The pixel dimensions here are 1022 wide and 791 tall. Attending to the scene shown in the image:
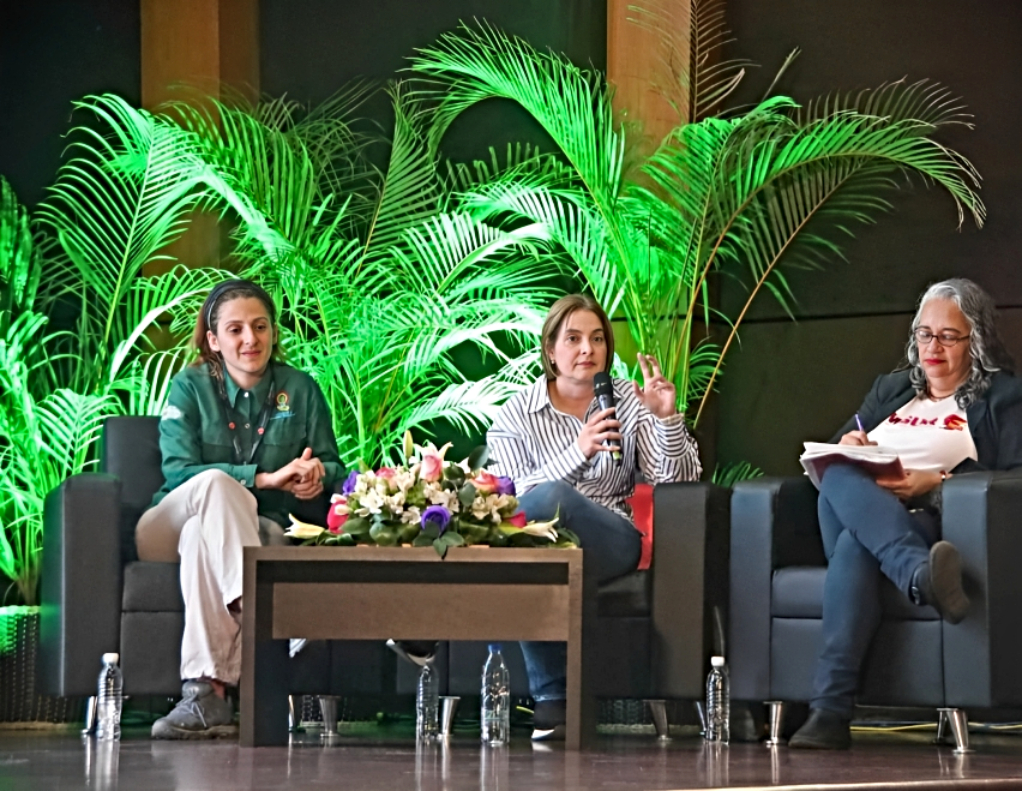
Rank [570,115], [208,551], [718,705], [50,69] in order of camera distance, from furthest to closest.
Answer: [50,69] → [570,115] → [718,705] → [208,551]

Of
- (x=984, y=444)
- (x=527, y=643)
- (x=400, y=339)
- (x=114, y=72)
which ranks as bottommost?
(x=527, y=643)

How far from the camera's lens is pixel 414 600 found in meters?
3.44

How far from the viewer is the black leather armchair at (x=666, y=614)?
3828 millimetres

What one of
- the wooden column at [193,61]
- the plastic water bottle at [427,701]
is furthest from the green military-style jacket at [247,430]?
the wooden column at [193,61]

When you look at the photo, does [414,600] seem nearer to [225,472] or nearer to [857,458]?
[225,472]

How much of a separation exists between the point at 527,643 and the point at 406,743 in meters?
0.38

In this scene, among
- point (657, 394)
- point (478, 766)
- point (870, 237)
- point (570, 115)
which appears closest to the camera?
point (478, 766)

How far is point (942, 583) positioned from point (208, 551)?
1757mm

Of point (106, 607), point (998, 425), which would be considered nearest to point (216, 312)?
point (106, 607)

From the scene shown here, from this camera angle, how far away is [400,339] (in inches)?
201

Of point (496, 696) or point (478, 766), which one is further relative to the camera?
point (496, 696)

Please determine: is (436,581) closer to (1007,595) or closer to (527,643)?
(527,643)

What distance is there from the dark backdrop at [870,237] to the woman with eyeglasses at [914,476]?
1288mm

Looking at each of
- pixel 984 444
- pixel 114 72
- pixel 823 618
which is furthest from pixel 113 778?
pixel 114 72
